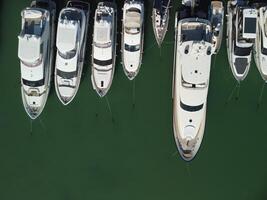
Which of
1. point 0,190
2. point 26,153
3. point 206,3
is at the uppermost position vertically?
point 206,3

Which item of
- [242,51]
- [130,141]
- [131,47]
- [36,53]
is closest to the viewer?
[36,53]

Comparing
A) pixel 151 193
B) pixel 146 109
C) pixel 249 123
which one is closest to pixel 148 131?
pixel 146 109

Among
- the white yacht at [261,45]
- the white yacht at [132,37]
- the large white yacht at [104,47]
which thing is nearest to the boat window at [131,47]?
the white yacht at [132,37]

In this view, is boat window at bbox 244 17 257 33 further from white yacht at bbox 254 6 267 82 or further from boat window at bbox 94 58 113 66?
boat window at bbox 94 58 113 66

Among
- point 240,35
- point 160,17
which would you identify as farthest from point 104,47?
point 240,35

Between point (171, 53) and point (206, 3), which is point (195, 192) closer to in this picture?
point (171, 53)

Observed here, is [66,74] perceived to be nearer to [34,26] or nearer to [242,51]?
[34,26]

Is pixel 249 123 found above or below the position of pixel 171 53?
below
